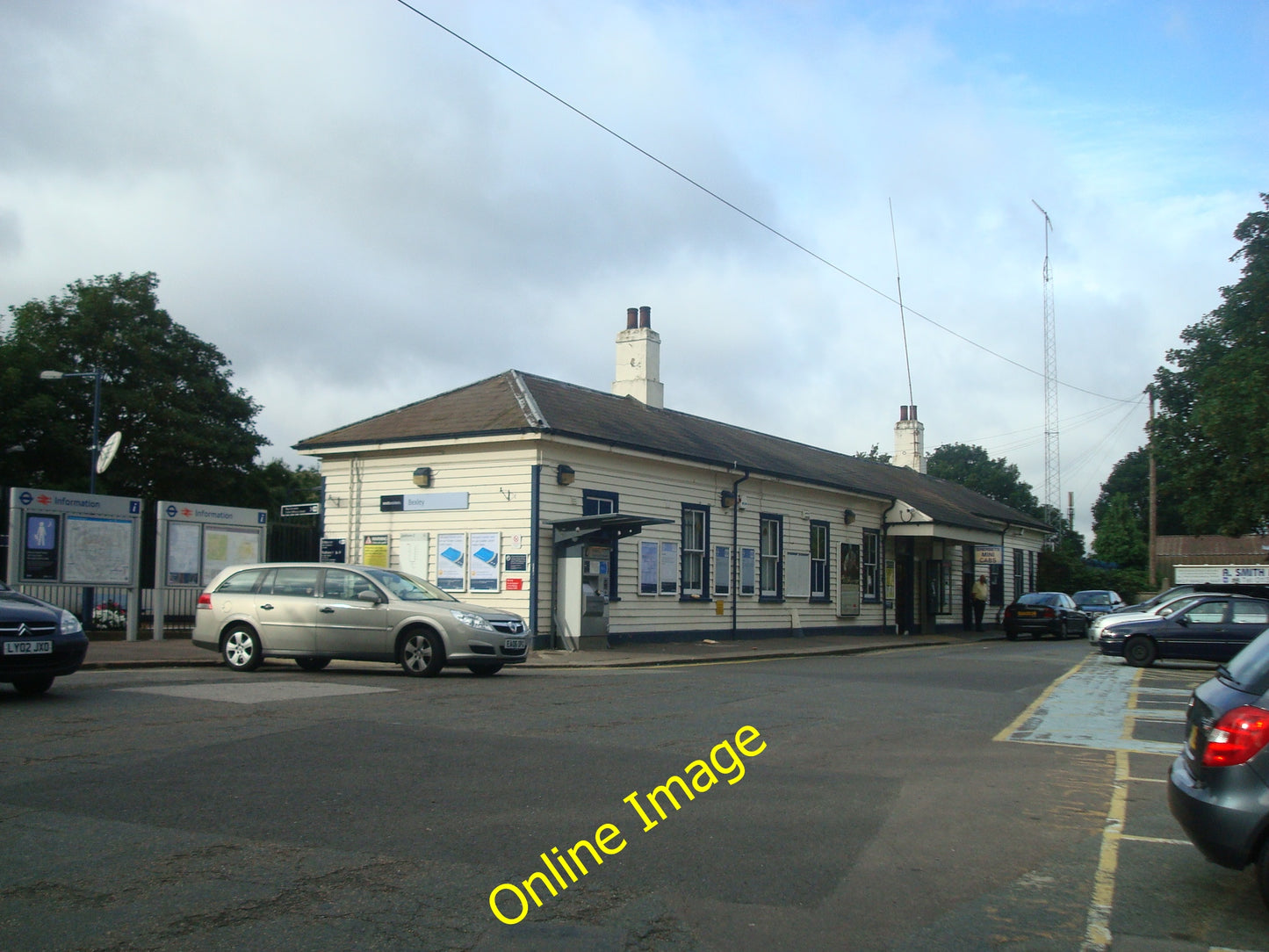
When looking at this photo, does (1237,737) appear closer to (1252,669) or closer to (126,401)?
(1252,669)

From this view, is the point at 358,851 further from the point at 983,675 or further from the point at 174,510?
the point at 174,510

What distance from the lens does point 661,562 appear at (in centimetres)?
2317

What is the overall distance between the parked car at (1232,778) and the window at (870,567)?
26.7m

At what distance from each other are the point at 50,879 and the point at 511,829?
230cm

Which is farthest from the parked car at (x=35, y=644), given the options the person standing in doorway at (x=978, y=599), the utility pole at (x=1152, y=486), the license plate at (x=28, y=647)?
the utility pole at (x=1152, y=486)

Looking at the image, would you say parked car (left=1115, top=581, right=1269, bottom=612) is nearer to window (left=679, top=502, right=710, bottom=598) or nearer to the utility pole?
window (left=679, top=502, right=710, bottom=598)

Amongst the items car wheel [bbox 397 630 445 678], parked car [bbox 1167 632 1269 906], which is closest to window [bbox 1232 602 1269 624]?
car wheel [bbox 397 630 445 678]

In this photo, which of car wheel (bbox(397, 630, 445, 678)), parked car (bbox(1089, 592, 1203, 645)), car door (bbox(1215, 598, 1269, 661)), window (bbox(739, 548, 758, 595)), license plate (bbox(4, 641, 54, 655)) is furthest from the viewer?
window (bbox(739, 548, 758, 595))

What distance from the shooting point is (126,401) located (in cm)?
4406

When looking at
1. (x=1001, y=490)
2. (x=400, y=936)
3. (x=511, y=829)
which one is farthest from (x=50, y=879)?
(x=1001, y=490)

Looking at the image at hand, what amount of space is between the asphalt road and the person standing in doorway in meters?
28.3

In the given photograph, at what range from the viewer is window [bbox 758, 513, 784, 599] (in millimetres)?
26938

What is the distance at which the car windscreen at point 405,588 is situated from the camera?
1431 cm

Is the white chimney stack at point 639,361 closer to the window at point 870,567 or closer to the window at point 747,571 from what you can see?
the window at point 747,571
